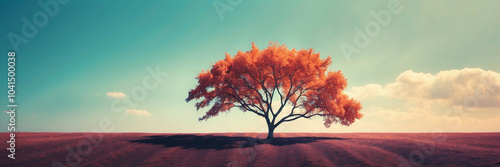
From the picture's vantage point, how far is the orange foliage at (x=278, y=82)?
967 inches

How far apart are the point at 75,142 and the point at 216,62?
13.4 metres

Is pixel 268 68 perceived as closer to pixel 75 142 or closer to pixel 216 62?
pixel 216 62

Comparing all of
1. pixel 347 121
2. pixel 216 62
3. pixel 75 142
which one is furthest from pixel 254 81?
pixel 75 142

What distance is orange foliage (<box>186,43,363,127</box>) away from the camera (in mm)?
24562

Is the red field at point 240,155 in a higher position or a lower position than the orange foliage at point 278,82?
lower

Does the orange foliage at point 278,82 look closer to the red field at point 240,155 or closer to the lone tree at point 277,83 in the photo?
the lone tree at point 277,83

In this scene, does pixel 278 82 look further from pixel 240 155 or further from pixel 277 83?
pixel 240 155

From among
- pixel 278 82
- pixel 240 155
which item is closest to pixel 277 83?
pixel 278 82

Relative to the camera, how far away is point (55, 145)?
1788cm

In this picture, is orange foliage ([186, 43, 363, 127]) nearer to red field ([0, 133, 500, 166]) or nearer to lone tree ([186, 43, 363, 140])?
lone tree ([186, 43, 363, 140])

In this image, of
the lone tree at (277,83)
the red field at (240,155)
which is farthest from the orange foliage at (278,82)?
the red field at (240,155)

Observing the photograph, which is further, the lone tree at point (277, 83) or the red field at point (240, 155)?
the lone tree at point (277, 83)

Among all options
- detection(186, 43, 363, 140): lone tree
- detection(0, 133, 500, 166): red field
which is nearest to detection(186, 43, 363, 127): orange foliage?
detection(186, 43, 363, 140): lone tree

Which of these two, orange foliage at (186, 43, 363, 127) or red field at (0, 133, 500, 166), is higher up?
orange foliage at (186, 43, 363, 127)
